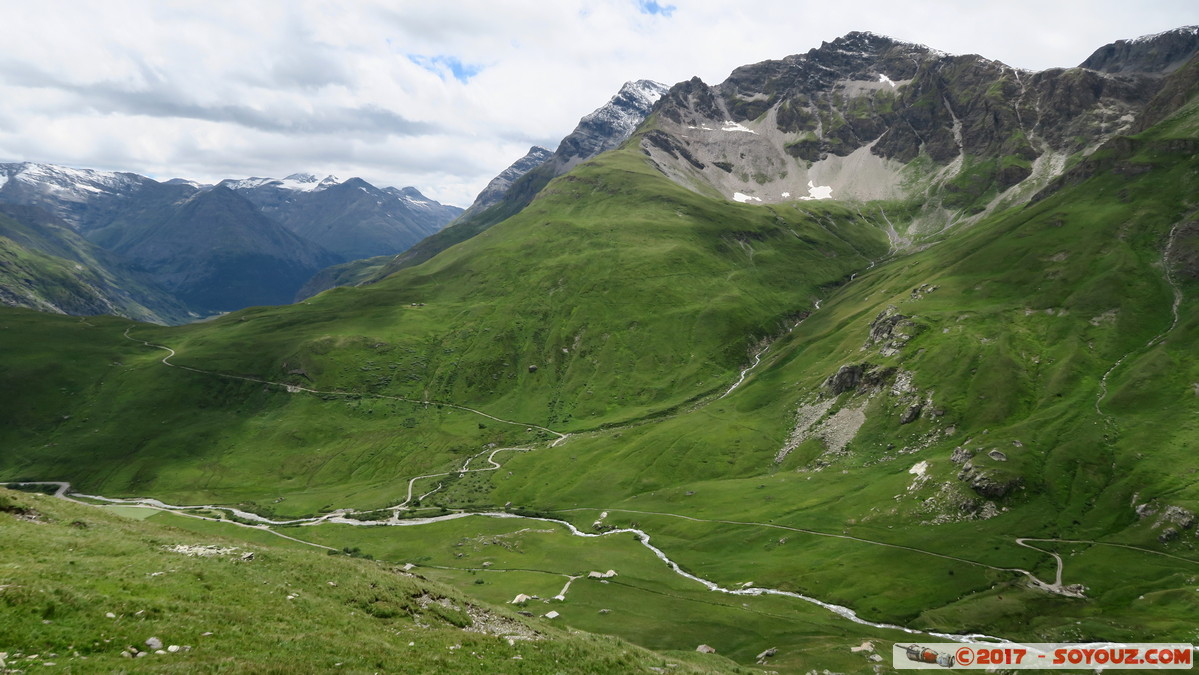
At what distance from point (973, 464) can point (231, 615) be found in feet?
404

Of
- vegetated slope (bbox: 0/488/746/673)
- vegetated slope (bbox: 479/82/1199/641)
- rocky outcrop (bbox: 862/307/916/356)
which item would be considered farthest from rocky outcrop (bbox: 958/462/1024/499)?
vegetated slope (bbox: 0/488/746/673)

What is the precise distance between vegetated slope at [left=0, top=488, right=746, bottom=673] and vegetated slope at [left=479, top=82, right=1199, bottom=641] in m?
59.6

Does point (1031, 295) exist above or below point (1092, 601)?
above

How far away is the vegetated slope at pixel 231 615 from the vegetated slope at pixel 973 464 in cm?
5965

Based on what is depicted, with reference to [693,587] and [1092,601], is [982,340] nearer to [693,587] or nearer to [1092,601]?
[1092,601]

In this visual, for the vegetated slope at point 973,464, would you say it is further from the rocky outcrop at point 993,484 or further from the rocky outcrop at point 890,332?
the rocky outcrop at point 890,332

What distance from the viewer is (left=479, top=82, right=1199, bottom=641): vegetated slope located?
89562mm

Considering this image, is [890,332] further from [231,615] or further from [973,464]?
[231,615]

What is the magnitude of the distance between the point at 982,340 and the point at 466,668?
564 feet

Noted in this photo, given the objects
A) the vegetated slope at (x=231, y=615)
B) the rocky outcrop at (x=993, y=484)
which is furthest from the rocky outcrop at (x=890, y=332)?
the vegetated slope at (x=231, y=615)

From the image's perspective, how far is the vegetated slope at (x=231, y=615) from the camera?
2666 centimetres

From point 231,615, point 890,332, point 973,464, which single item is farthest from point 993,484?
point 231,615

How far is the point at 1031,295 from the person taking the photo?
185250 mm

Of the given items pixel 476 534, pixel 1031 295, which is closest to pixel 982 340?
pixel 1031 295
